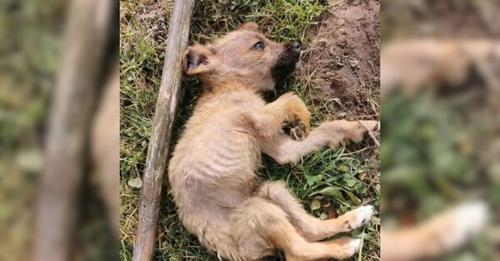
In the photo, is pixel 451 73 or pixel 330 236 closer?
pixel 451 73

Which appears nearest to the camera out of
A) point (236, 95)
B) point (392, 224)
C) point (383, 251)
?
point (392, 224)

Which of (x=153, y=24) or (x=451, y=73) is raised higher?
(x=451, y=73)

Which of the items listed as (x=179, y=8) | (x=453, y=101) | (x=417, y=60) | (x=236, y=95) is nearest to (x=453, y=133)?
(x=453, y=101)

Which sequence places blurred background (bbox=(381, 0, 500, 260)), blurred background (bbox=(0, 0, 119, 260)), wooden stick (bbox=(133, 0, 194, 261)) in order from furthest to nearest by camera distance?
wooden stick (bbox=(133, 0, 194, 261))
blurred background (bbox=(0, 0, 119, 260))
blurred background (bbox=(381, 0, 500, 260))

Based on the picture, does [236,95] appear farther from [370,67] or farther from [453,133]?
[453,133]

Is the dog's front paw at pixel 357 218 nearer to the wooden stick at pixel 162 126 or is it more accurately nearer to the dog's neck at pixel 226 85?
the dog's neck at pixel 226 85

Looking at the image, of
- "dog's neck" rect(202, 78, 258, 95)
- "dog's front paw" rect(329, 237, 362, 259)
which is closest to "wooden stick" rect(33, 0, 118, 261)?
"dog's neck" rect(202, 78, 258, 95)

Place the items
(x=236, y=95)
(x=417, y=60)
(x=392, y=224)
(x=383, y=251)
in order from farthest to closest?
(x=236, y=95)
(x=383, y=251)
(x=392, y=224)
(x=417, y=60)

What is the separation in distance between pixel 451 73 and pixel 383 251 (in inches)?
24.1

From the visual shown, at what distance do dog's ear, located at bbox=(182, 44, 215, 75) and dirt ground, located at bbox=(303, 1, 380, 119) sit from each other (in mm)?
389

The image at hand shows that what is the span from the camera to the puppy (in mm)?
2223

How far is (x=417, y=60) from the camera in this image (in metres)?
1.66

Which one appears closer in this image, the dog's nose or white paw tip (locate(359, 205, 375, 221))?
white paw tip (locate(359, 205, 375, 221))

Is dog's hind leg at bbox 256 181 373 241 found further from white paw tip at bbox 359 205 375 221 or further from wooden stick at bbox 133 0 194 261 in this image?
wooden stick at bbox 133 0 194 261
